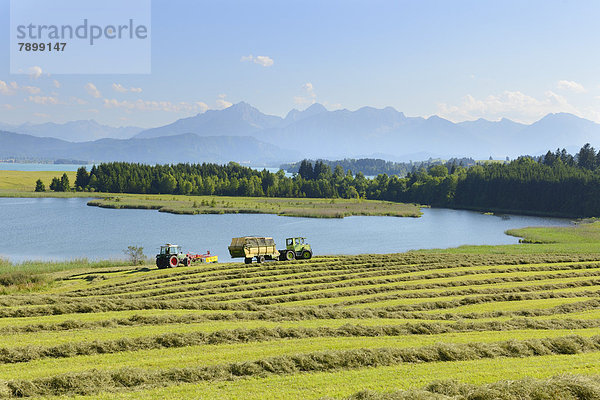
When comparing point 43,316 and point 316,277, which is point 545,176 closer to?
point 316,277

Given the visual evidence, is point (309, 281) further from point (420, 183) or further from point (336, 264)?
point (420, 183)

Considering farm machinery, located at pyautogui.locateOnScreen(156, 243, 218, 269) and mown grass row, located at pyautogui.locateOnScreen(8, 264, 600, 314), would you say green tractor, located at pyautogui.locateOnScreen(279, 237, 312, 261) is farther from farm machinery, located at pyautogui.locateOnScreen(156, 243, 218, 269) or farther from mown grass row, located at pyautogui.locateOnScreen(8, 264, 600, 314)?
mown grass row, located at pyautogui.locateOnScreen(8, 264, 600, 314)

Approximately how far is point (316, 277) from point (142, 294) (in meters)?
10.4

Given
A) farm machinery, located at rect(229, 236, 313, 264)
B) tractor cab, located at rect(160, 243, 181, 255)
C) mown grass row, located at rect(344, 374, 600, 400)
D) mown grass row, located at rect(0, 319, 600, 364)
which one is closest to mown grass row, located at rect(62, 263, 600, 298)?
farm machinery, located at rect(229, 236, 313, 264)

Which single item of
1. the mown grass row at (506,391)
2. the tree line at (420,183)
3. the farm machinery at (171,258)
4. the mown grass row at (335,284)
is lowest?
the mown grass row at (335,284)

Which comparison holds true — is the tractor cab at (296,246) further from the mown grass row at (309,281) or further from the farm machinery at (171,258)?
the farm machinery at (171,258)

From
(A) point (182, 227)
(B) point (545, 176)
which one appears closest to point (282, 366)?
(A) point (182, 227)

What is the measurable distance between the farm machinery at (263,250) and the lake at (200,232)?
10568 mm

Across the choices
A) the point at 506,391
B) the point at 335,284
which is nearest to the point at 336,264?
the point at 335,284

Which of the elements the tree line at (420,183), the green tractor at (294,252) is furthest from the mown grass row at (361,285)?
the tree line at (420,183)

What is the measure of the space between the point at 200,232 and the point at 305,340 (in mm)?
52539

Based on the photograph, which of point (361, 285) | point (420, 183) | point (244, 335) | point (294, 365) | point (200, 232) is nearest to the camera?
point (294, 365)

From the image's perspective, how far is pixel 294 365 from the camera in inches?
461

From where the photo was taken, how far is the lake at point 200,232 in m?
51.1
